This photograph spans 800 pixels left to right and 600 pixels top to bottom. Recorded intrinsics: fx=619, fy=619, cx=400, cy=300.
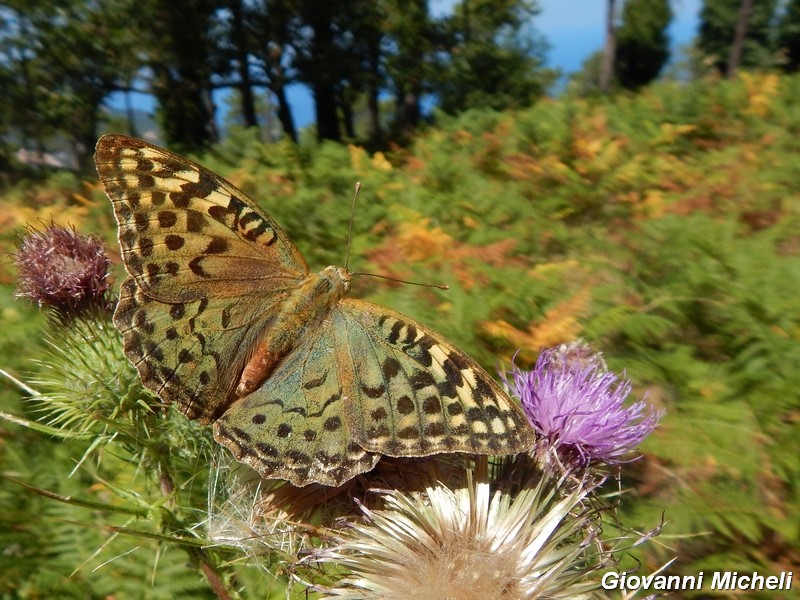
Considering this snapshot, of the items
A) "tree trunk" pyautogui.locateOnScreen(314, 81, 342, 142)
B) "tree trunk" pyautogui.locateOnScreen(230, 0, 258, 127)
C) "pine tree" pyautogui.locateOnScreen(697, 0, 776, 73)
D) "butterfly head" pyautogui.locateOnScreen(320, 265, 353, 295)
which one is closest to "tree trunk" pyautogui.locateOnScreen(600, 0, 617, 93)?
"tree trunk" pyautogui.locateOnScreen(314, 81, 342, 142)

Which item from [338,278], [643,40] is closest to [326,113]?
[338,278]

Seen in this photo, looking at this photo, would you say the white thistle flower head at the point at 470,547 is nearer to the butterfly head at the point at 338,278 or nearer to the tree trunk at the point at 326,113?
the butterfly head at the point at 338,278

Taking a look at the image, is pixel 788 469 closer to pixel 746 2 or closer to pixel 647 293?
pixel 647 293

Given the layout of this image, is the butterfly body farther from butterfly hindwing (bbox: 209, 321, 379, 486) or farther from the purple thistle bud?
the purple thistle bud

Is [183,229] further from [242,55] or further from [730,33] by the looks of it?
[730,33]

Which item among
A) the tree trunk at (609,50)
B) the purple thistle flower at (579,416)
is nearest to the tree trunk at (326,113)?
the tree trunk at (609,50)

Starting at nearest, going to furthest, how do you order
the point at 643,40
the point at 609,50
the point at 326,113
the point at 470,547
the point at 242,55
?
the point at 470,547, the point at 242,55, the point at 326,113, the point at 609,50, the point at 643,40
